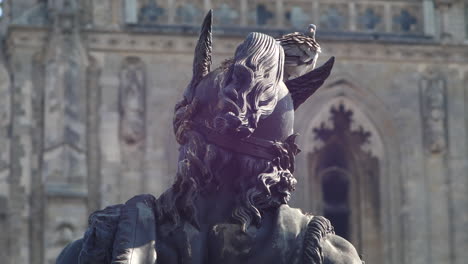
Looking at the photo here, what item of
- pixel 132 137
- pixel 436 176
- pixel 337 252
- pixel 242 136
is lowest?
pixel 436 176

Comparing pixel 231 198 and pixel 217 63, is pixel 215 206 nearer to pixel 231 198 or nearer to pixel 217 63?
pixel 231 198

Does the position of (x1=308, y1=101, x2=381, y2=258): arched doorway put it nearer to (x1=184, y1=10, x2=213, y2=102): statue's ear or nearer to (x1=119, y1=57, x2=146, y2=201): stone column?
(x1=119, y1=57, x2=146, y2=201): stone column

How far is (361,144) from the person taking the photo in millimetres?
28734

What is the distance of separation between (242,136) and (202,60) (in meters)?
0.28

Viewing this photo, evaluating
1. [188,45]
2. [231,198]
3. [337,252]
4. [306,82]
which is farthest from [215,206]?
[188,45]

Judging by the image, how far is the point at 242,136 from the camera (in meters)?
4.02

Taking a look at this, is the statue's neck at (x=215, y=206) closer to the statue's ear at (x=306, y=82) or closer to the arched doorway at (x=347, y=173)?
the statue's ear at (x=306, y=82)

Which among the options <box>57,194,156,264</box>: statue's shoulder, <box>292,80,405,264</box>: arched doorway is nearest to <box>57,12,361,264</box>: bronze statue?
<box>57,194,156,264</box>: statue's shoulder

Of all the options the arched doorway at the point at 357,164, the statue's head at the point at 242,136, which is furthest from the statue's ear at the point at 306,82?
Answer: the arched doorway at the point at 357,164

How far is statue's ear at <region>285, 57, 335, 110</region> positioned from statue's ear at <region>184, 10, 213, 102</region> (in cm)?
24

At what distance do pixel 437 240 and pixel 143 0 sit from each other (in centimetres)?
595

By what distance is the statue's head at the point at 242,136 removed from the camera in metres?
4.02

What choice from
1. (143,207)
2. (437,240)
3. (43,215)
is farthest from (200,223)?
(437,240)

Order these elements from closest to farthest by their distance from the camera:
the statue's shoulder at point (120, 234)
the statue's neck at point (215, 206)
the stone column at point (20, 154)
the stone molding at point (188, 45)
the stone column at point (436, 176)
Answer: the statue's shoulder at point (120, 234), the statue's neck at point (215, 206), the stone column at point (20, 154), the stone molding at point (188, 45), the stone column at point (436, 176)
